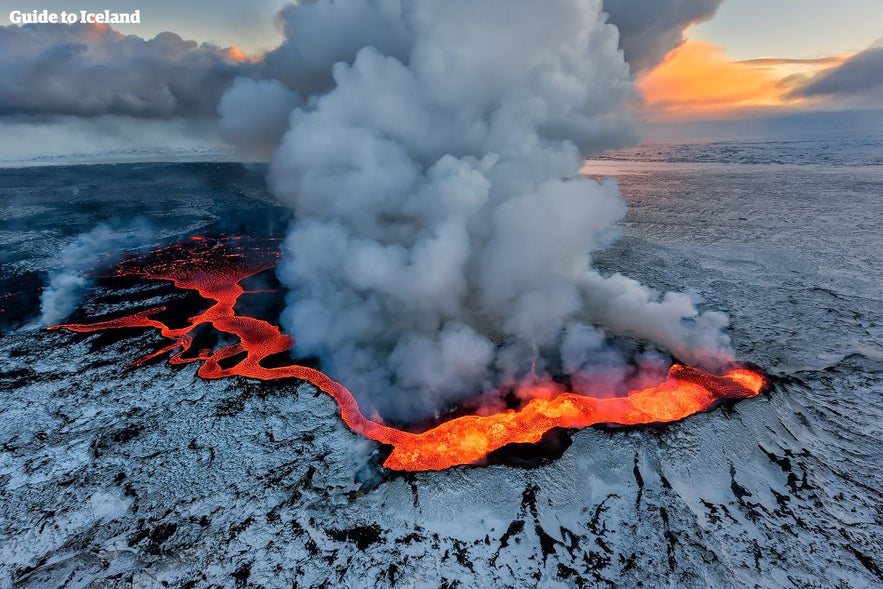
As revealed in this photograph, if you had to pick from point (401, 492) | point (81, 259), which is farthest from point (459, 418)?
point (81, 259)

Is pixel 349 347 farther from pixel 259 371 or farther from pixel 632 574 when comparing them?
pixel 632 574

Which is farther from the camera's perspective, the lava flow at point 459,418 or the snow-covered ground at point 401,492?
the lava flow at point 459,418

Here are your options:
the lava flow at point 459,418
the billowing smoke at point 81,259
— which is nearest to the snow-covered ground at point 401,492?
the lava flow at point 459,418

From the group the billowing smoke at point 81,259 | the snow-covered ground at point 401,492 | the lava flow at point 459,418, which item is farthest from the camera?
the billowing smoke at point 81,259

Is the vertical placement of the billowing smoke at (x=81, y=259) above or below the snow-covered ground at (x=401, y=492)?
above

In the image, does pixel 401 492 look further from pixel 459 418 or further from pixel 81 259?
pixel 81 259

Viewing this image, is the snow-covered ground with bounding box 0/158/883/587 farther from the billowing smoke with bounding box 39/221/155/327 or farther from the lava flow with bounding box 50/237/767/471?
the billowing smoke with bounding box 39/221/155/327

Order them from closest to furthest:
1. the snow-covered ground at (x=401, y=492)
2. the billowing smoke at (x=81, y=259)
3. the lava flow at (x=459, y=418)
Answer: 1. the snow-covered ground at (x=401, y=492)
2. the lava flow at (x=459, y=418)
3. the billowing smoke at (x=81, y=259)

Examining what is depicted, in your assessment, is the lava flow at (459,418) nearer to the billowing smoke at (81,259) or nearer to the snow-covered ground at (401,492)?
the snow-covered ground at (401,492)

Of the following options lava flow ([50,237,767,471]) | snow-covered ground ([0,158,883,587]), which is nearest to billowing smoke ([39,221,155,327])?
lava flow ([50,237,767,471])
